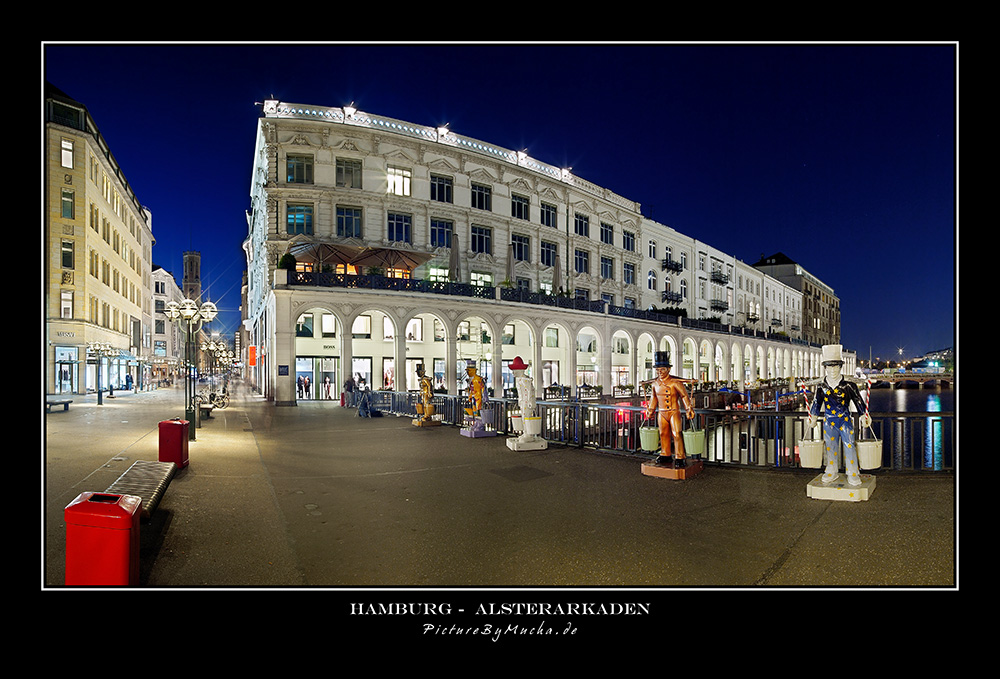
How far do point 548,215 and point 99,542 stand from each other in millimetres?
43437

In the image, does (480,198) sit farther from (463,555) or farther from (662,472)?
(463,555)

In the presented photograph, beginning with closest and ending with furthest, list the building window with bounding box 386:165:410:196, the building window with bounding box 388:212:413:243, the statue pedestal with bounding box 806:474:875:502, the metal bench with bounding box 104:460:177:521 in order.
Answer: the metal bench with bounding box 104:460:177:521, the statue pedestal with bounding box 806:474:875:502, the building window with bounding box 386:165:410:196, the building window with bounding box 388:212:413:243

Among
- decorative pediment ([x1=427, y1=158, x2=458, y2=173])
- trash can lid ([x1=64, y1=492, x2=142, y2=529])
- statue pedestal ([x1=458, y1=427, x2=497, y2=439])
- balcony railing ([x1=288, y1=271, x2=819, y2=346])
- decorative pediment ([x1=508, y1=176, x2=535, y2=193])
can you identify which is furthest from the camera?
decorative pediment ([x1=508, y1=176, x2=535, y2=193])

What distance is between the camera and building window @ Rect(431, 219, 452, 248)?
125ft

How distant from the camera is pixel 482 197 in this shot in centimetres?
4062

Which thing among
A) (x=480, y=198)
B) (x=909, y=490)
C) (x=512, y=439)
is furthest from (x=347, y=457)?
(x=480, y=198)

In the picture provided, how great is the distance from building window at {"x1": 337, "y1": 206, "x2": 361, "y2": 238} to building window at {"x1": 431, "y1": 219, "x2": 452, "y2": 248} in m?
5.67

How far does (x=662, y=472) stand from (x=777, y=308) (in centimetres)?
8217

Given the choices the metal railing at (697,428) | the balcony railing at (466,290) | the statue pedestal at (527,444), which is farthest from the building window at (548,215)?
the statue pedestal at (527,444)

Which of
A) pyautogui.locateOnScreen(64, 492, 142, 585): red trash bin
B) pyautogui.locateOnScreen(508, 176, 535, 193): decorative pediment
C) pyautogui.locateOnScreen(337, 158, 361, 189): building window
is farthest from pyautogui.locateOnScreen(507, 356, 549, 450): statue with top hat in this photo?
pyautogui.locateOnScreen(508, 176, 535, 193): decorative pediment

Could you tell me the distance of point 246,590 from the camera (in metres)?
3.97

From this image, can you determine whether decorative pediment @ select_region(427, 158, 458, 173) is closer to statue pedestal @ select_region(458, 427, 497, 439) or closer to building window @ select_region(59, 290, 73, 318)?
building window @ select_region(59, 290, 73, 318)

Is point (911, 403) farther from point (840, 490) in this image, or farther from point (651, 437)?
point (840, 490)

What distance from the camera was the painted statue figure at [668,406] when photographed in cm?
856
